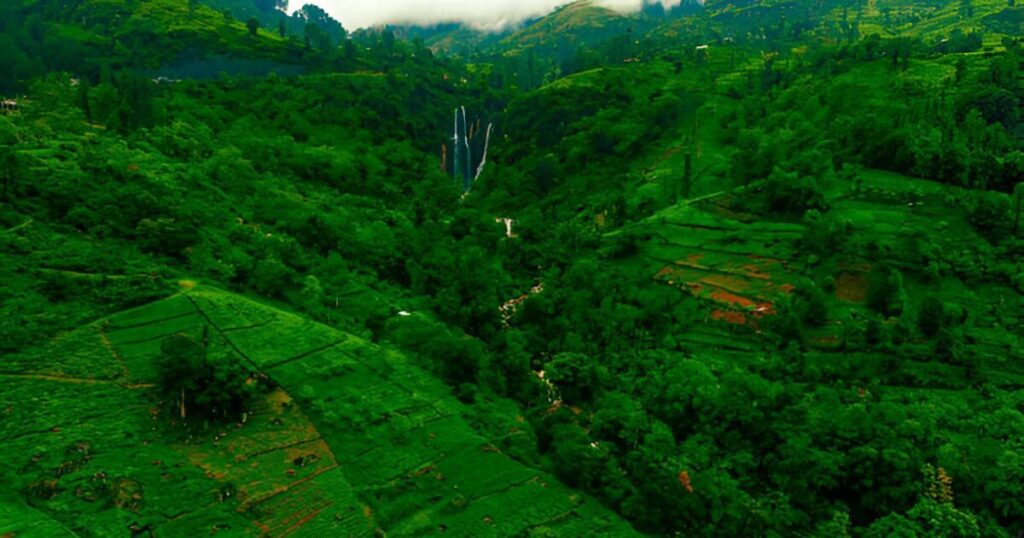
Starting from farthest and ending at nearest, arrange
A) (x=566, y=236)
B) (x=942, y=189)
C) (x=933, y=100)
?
(x=933, y=100) → (x=566, y=236) → (x=942, y=189)

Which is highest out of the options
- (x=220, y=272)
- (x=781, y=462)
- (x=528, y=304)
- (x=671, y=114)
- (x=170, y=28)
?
(x=170, y=28)

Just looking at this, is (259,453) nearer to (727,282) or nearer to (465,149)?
(727,282)

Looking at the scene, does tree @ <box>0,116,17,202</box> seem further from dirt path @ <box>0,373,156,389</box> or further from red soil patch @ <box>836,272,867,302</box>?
red soil patch @ <box>836,272,867,302</box>

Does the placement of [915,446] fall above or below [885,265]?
below

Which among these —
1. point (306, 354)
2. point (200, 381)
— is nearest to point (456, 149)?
point (306, 354)

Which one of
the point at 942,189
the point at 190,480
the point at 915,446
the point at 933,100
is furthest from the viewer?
Answer: the point at 933,100

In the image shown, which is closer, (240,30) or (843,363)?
(843,363)

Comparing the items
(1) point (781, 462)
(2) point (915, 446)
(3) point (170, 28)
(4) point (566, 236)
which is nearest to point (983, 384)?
(2) point (915, 446)

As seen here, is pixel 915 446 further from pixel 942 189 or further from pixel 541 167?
pixel 541 167

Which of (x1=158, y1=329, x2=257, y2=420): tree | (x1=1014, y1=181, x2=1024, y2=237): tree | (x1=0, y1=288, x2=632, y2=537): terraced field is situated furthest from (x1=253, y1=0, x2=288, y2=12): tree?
(x1=1014, y1=181, x2=1024, y2=237): tree
